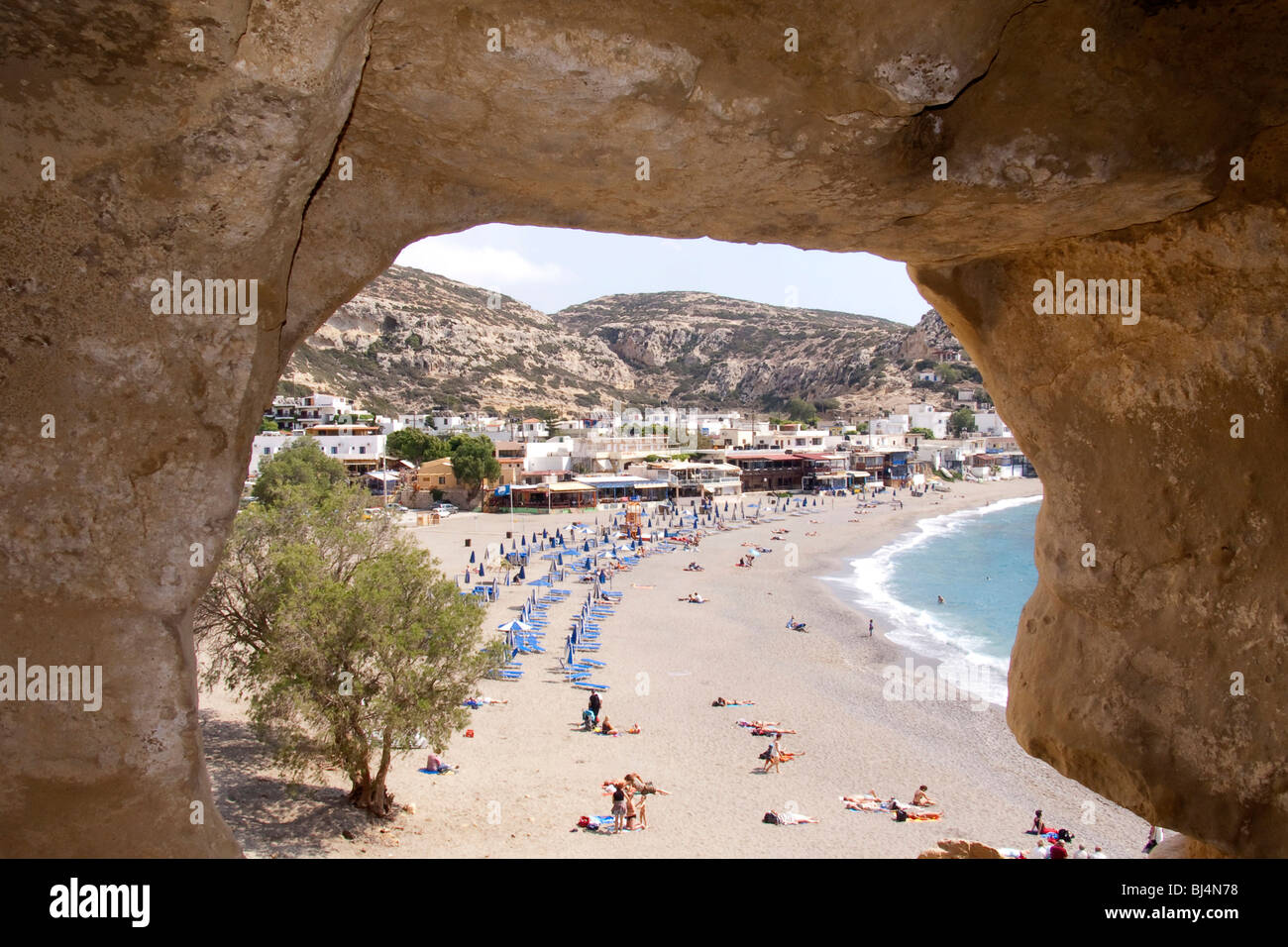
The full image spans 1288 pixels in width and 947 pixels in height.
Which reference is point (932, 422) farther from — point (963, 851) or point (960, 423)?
point (963, 851)

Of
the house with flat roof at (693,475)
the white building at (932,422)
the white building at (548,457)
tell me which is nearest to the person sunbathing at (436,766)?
the white building at (548,457)

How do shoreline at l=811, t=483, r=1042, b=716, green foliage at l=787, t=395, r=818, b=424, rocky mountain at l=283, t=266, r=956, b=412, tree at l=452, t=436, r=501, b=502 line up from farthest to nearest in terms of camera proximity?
green foliage at l=787, t=395, r=818, b=424 < rocky mountain at l=283, t=266, r=956, b=412 < tree at l=452, t=436, r=501, b=502 < shoreline at l=811, t=483, r=1042, b=716

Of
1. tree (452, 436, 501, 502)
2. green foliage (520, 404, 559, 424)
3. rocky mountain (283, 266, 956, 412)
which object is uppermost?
rocky mountain (283, 266, 956, 412)

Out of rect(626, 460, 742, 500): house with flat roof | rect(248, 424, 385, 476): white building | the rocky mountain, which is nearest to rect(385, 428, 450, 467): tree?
rect(248, 424, 385, 476): white building

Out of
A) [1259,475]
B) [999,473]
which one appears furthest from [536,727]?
[999,473]

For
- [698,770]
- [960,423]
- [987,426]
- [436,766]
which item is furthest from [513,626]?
[987,426]

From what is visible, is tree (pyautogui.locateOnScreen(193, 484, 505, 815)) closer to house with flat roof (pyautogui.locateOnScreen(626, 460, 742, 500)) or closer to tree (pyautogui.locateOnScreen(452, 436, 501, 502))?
tree (pyautogui.locateOnScreen(452, 436, 501, 502))

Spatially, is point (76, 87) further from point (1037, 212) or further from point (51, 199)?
point (1037, 212)
